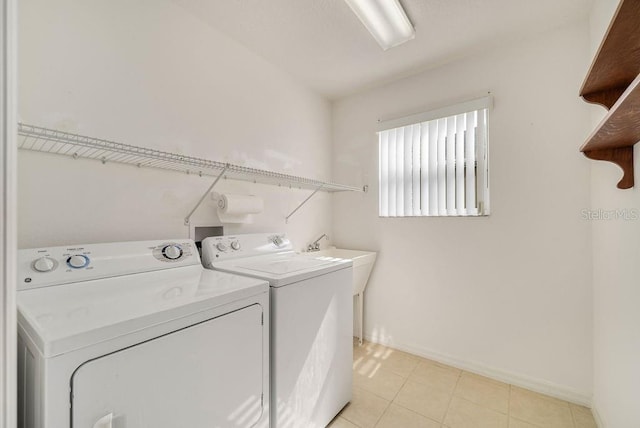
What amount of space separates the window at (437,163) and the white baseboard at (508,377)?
1202mm

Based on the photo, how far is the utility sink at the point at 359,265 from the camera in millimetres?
2369

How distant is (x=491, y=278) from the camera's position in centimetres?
206

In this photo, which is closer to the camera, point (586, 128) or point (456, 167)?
point (586, 128)

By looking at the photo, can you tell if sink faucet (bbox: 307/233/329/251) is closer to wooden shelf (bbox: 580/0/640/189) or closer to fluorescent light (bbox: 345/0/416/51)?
fluorescent light (bbox: 345/0/416/51)

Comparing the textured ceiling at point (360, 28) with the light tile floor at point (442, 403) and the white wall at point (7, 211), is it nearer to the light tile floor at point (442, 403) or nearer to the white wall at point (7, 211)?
the white wall at point (7, 211)

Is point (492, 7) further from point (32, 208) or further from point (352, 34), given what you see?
point (32, 208)

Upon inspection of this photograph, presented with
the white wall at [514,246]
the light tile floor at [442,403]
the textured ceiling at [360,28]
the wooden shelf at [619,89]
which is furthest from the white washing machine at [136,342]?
the white wall at [514,246]

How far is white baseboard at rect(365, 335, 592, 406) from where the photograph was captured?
5.83 feet

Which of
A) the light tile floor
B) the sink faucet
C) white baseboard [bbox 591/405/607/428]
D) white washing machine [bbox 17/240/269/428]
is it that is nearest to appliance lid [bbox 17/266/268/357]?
white washing machine [bbox 17/240/269/428]

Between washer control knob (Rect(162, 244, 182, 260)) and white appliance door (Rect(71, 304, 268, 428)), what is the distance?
22.3 inches

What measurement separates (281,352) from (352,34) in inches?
81.2

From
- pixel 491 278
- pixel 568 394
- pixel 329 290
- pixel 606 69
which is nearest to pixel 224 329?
pixel 329 290

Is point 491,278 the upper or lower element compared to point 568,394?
upper

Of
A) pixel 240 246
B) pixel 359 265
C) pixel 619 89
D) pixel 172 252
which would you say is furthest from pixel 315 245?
pixel 619 89
